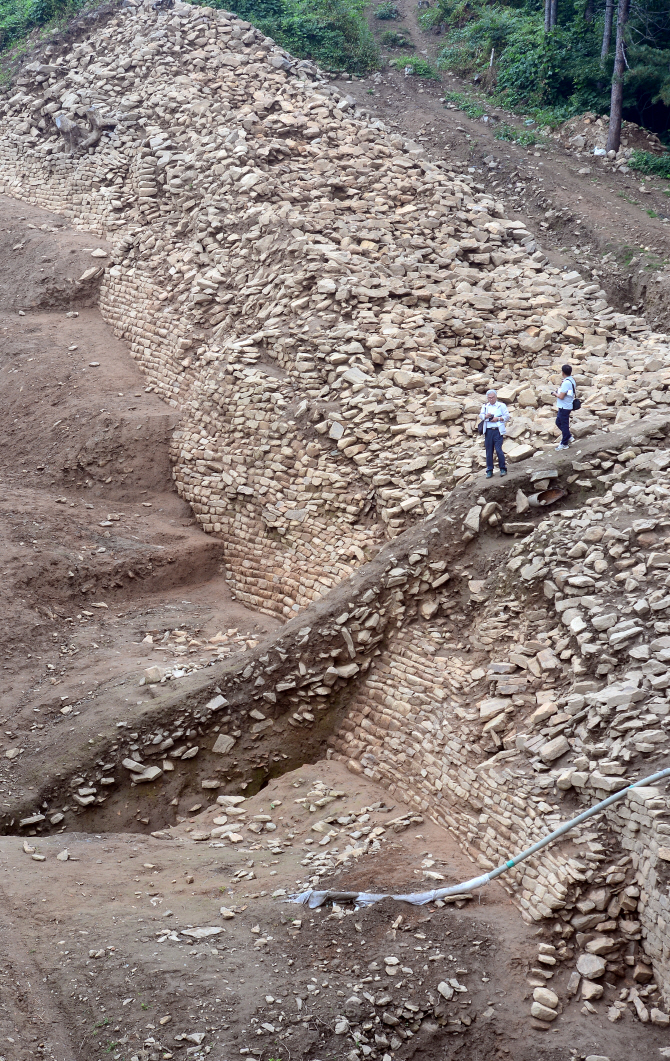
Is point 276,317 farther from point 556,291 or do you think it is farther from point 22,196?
point 22,196

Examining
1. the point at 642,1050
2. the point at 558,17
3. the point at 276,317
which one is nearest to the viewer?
the point at 642,1050

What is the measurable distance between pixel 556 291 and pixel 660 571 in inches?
238

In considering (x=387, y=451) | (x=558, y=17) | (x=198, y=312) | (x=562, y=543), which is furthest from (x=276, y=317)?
(x=558, y=17)

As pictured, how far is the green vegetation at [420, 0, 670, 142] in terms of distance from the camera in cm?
1961

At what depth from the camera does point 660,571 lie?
8258 millimetres

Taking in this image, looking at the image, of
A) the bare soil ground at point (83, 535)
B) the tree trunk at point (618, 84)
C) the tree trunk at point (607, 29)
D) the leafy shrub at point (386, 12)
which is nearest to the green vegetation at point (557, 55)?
the tree trunk at point (607, 29)

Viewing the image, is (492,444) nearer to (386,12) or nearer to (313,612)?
(313,612)

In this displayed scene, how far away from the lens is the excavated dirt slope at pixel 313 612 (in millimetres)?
6906

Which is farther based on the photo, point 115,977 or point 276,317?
point 276,317

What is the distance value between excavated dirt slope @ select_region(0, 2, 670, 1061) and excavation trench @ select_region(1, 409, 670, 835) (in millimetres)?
35

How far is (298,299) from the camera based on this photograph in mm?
12953

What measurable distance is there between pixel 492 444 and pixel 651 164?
12.2 meters

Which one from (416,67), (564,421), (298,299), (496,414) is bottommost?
(564,421)

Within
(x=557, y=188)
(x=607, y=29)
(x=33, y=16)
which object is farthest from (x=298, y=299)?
(x=33, y=16)
